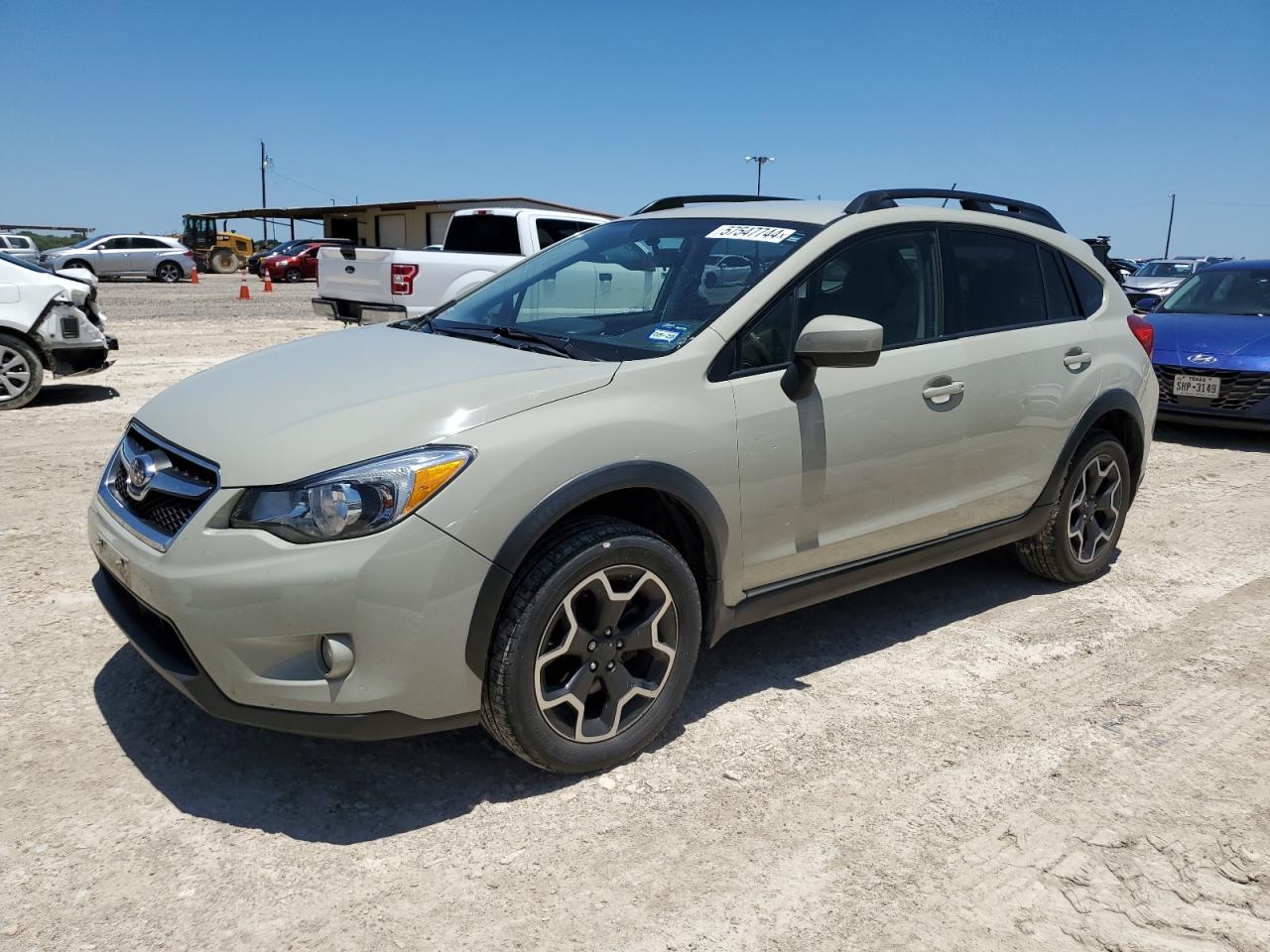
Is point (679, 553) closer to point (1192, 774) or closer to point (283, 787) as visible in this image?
point (283, 787)

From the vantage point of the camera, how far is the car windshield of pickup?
3600 millimetres

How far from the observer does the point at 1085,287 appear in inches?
196

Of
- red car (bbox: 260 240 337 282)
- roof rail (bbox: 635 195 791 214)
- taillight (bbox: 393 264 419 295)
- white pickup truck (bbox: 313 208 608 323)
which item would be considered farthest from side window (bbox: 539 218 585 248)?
red car (bbox: 260 240 337 282)

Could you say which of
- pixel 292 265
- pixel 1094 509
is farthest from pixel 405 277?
pixel 292 265

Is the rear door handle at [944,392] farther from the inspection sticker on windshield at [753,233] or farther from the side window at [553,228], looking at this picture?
the side window at [553,228]

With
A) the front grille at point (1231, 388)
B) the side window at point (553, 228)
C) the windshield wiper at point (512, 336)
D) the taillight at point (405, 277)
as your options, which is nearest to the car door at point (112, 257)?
the side window at point (553, 228)

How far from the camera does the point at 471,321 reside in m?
4.14

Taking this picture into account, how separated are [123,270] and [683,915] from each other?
3528 cm

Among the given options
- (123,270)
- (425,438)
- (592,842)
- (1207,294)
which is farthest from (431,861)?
(123,270)

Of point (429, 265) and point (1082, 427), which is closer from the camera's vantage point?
point (1082, 427)

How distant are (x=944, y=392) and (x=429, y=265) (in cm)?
875

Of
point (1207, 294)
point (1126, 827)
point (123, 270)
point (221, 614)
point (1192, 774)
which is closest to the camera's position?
point (221, 614)

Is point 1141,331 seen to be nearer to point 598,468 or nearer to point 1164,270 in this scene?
point 598,468

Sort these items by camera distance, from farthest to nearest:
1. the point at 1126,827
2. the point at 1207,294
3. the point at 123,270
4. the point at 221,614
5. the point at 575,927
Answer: the point at 123,270, the point at 1207,294, the point at 1126,827, the point at 221,614, the point at 575,927
